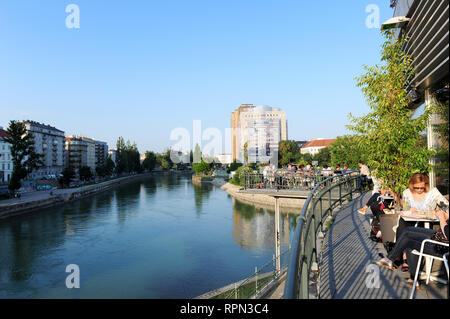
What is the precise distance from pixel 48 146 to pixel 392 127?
113217 millimetres

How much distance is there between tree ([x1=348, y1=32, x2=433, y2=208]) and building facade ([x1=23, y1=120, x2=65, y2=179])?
328 feet

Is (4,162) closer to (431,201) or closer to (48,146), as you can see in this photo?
(48,146)

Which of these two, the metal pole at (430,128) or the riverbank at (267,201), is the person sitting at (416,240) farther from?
→ the riverbank at (267,201)

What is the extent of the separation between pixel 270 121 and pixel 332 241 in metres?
135

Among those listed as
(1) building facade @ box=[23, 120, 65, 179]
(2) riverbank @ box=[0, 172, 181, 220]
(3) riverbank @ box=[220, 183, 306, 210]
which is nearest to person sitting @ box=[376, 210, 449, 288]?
(3) riverbank @ box=[220, 183, 306, 210]

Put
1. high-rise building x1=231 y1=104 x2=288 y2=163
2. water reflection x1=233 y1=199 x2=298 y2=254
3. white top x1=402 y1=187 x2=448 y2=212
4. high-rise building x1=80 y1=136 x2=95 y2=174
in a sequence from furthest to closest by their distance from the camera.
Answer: high-rise building x1=231 y1=104 x2=288 y2=163
high-rise building x1=80 y1=136 x2=95 y2=174
water reflection x1=233 y1=199 x2=298 y2=254
white top x1=402 y1=187 x2=448 y2=212

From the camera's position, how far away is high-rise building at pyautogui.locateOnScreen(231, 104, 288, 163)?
13588cm

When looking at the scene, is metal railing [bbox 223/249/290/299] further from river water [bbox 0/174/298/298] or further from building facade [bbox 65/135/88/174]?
building facade [bbox 65/135/88/174]

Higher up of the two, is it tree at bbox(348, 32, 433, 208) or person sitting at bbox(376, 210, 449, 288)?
tree at bbox(348, 32, 433, 208)

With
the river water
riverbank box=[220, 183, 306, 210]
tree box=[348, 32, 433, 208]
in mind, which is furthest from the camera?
riverbank box=[220, 183, 306, 210]

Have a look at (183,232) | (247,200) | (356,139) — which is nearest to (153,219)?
(183,232)

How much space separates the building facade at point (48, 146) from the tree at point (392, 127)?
100.0 meters

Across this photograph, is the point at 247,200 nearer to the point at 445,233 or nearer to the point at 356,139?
the point at 356,139

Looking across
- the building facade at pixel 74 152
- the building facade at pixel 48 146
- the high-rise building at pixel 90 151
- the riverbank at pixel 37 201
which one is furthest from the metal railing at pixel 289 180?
the high-rise building at pixel 90 151
